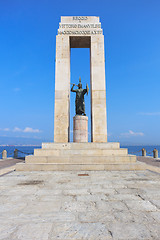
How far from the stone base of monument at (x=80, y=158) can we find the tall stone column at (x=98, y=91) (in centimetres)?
283

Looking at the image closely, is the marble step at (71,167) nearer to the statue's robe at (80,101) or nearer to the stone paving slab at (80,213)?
the stone paving slab at (80,213)

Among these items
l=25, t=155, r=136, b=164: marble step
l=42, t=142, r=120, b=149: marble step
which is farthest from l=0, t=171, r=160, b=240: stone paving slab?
l=42, t=142, r=120, b=149: marble step

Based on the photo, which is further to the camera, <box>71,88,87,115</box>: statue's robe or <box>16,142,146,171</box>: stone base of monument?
<box>71,88,87,115</box>: statue's robe

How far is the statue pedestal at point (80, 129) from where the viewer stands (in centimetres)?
1338

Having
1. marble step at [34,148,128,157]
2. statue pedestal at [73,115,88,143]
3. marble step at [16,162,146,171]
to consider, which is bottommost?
marble step at [16,162,146,171]

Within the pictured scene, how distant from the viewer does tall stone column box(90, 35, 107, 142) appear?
14.1 meters

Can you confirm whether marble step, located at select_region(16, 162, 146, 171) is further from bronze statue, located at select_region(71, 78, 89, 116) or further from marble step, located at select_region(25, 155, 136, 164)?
bronze statue, located at select_region(71, 78, 89, 116)

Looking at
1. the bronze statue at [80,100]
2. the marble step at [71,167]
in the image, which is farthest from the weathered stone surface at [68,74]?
the marble step at [71,167]

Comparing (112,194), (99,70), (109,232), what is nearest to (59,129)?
(99,70)

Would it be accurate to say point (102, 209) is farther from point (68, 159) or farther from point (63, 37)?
point (63, 37)

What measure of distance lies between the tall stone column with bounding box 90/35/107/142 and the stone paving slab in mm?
8897

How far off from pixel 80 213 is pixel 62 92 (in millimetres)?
11861

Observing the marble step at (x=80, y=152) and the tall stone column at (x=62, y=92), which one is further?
the tall stone column at (x=62, y=92)

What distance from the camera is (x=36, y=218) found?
3.17 m
